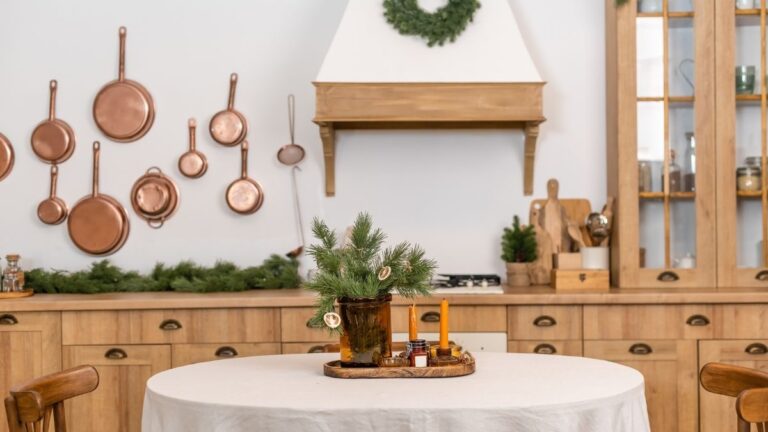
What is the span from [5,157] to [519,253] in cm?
248

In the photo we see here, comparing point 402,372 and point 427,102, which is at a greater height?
point 427,102

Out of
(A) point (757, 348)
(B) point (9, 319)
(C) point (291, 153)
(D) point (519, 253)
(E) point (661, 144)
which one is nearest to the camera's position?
(A) point (757, 348)

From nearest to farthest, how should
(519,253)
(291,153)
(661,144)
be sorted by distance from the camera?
(661,144) < (519,253) < (291,153)

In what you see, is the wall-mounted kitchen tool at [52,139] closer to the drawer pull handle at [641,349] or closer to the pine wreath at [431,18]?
the pine wreath at [431,18]

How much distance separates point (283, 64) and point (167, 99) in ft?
1.91

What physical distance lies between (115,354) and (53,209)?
99 centimetres

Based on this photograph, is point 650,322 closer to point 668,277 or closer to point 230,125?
point 668,277

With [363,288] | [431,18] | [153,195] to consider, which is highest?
[431,18]

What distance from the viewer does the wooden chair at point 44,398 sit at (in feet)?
6.48

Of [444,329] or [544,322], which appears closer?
[444,329]

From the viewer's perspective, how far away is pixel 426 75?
151 inches

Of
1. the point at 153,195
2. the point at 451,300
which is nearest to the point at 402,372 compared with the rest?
the point at 451,300

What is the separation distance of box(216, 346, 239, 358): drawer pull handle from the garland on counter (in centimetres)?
33

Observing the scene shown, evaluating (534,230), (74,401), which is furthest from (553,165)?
(74,401)
